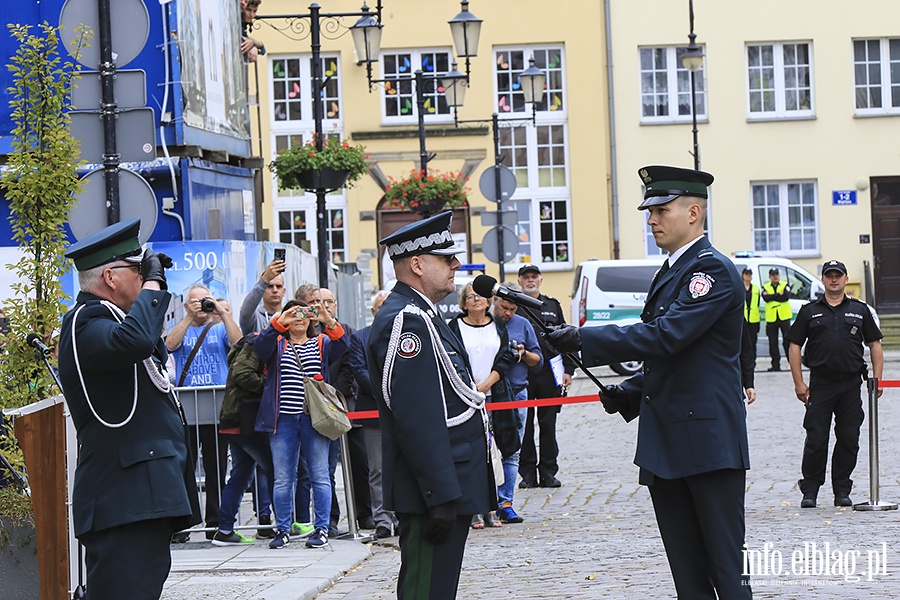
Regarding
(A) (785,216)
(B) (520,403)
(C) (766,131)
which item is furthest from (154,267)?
(A) (785,216)

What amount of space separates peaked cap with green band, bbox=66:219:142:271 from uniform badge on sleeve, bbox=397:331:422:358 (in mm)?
1158

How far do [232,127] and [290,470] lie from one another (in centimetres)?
776

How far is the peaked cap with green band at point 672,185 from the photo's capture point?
6.35 meters

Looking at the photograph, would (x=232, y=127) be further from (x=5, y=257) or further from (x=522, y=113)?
(x=522, y=113)

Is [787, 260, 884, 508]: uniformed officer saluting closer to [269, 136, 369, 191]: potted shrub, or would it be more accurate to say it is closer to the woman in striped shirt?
the woman in striped shirt

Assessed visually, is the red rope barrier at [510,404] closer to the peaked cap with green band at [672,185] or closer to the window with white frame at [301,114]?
the peaked cap with green band at [672,185]

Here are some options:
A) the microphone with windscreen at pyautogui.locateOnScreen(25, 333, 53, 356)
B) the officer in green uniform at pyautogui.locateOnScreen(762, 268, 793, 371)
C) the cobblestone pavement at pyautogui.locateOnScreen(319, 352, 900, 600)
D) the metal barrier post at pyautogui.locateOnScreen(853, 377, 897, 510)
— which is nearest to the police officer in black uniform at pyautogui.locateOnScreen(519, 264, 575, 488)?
the cobblestone pavement at pyautogui.locateOnScreen(319, 352, 900, 600)

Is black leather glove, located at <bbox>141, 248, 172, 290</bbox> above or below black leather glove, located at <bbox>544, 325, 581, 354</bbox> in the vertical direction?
above

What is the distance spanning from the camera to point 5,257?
1542 cm

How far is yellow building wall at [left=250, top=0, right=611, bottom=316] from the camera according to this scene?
119 ft

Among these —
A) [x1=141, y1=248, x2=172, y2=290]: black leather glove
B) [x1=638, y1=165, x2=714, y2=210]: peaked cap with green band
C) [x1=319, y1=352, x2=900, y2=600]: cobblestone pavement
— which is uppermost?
[x1=638, y1=165, x2=714, y2=210]: peaked cap with green band

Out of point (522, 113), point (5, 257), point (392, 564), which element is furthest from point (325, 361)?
point (522, 113)

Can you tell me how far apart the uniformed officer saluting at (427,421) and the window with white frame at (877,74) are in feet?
108

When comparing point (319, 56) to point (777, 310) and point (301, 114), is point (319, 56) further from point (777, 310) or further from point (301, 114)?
point (301, 114)
